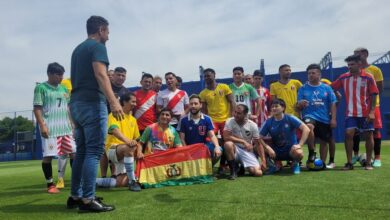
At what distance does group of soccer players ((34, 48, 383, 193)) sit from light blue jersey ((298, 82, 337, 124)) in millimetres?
18

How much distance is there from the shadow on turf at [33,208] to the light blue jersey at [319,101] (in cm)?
476

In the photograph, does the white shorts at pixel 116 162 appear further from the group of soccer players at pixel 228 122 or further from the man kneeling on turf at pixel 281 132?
the man kneeling on turf at pixel 281 132

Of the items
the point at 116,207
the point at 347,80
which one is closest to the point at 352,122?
the point at 347,80

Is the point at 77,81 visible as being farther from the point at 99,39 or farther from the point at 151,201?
the point at 151,201

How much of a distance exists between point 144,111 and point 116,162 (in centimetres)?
178

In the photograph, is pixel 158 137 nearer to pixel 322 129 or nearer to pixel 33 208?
pixel 33 208

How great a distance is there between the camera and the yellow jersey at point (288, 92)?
725 cm

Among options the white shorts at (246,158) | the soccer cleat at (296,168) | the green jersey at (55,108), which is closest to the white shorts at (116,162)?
the green jersey at (55,108)

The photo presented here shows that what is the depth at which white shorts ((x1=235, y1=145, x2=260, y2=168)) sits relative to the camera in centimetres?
566

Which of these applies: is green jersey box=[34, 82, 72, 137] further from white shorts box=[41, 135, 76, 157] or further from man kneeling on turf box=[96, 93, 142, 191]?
man kneeling on turf box=[96, 93, 142, 191]

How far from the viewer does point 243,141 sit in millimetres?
5812

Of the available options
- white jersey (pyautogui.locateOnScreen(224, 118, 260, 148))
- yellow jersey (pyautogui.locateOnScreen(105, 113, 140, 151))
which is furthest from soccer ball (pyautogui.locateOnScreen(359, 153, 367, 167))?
yellow jersey (pyautogui.locateOnScreen(105, 113, 140, 151))

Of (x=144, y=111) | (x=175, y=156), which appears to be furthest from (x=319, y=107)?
(x=144, y=111)

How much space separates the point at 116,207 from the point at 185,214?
0.91 m
